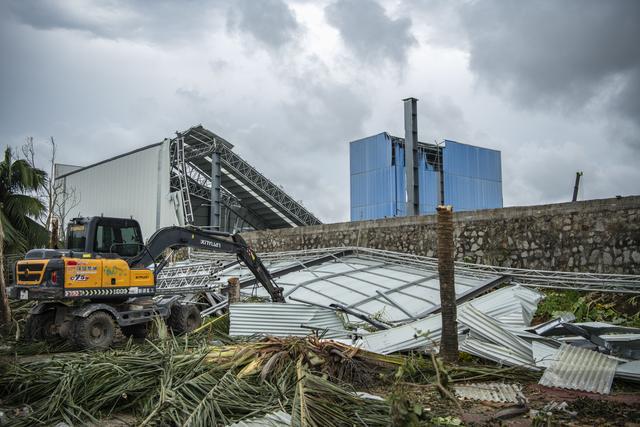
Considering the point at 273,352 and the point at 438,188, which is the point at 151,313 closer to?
the point at 273,352

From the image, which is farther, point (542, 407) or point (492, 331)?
point (492, 331)

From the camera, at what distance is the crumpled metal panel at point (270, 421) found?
536cm

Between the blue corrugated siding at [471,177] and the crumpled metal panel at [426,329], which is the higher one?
the blue corrugated siding at [471,177]

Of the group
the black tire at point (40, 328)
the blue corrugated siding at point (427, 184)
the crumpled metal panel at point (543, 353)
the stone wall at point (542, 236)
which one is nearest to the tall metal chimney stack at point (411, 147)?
the stone wall at point (542, 236)

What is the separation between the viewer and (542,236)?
12.9 meters

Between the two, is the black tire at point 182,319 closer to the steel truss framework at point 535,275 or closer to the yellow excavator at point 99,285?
the yellow excavator at point 99,285

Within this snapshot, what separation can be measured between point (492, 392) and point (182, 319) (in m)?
7.06

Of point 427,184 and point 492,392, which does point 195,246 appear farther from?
point 427,184

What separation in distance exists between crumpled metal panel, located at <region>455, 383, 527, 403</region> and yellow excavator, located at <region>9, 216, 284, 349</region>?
6204mm

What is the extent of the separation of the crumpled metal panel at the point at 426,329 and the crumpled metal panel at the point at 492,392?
1.14m

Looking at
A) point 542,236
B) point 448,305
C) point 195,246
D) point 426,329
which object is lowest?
point 426,329

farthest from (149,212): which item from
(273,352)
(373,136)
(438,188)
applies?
(273,352)

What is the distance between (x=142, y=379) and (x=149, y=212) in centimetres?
2049

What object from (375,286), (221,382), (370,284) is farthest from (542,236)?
(221,382)
